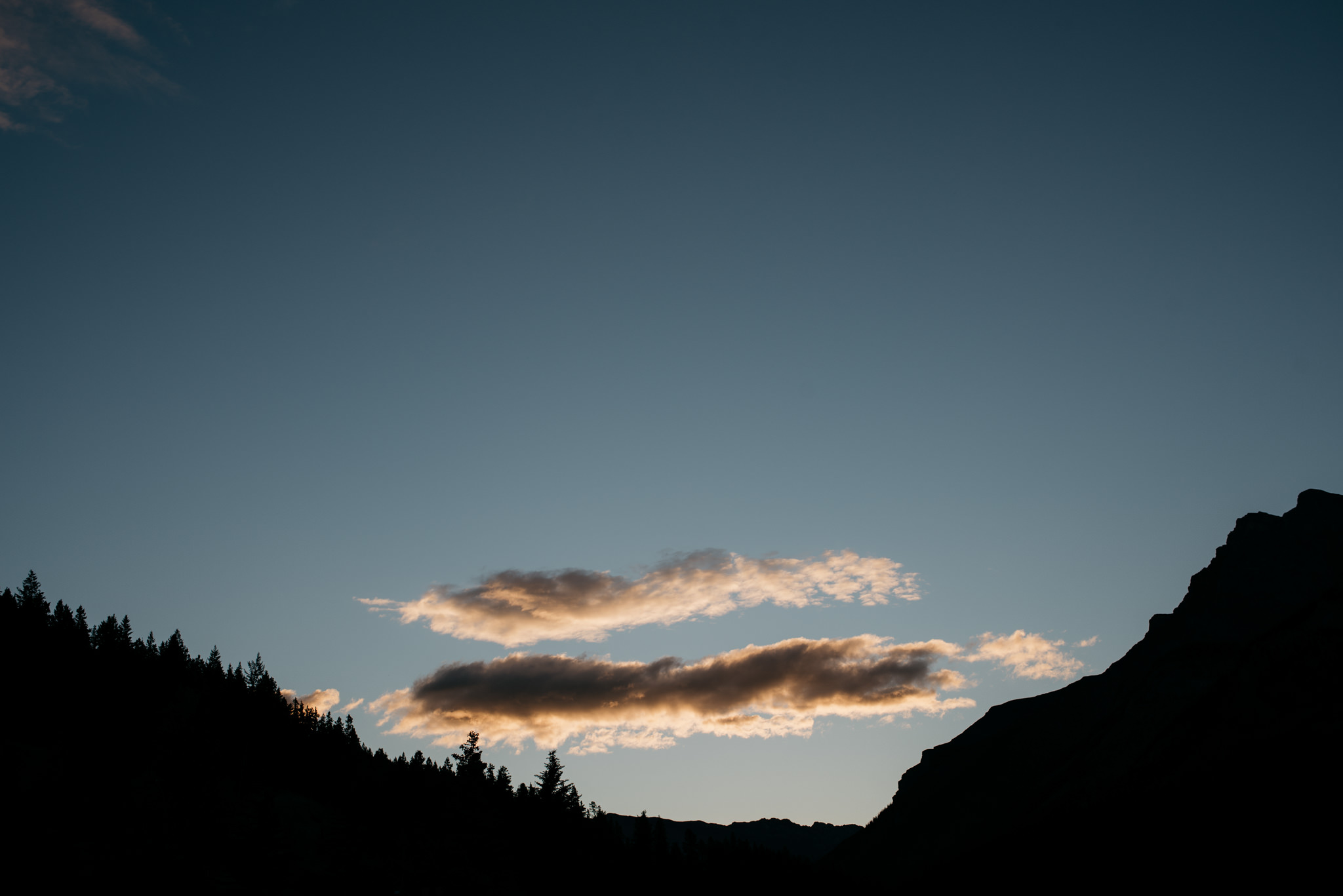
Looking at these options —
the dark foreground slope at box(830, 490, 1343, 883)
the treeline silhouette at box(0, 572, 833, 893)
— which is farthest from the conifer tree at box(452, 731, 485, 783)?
the dark foreground slope at box(830, 490, 1343, 883)

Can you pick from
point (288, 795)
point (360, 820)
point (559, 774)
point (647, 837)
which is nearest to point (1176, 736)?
point (647, 837)

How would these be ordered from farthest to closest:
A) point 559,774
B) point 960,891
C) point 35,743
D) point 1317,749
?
point 960,891 < point 559,774 < point 1317,749 < point 35,743

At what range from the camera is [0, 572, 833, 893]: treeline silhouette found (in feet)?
290

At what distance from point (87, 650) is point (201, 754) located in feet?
87.0

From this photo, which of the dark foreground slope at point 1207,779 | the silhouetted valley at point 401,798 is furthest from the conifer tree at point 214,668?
the dark foreground slope at point 1207,779

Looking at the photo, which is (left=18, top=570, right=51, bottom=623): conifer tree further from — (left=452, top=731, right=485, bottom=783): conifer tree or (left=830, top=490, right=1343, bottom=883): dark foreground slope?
(left=830, top=490, right=1343, bottom=883): dark foreground slope

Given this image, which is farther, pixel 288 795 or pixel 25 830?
pixel 288 795

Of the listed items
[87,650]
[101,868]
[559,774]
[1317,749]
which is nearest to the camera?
[101,868]

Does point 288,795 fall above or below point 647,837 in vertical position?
above

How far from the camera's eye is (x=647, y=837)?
143 m

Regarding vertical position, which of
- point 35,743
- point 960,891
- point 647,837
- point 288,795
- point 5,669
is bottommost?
point 960,891

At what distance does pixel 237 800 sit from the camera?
106m

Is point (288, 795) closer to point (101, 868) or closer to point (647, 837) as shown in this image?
point (101, 868)

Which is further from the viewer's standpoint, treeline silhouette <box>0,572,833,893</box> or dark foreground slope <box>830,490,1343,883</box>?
dark foreground slope <box>830,490,1343,883</box>
